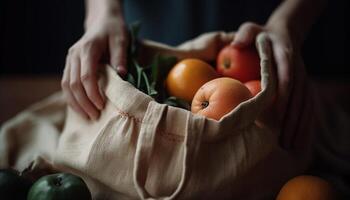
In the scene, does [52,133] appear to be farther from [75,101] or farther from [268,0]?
[268,0]

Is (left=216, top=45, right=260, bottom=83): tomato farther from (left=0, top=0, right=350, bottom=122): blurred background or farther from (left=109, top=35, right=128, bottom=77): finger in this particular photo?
(left=0, top=0, right=350, bottom=122): blurred background

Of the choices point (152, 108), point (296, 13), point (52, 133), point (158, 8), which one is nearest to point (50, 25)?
point (158, 8)

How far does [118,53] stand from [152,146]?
0.20 metres

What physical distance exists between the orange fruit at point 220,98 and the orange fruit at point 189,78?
52 mm

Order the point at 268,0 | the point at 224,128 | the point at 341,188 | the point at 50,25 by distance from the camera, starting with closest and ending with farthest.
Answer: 1. the point at 224,128
2. the point at 341,188
3. the point at 268,0
4. the point at 50,25

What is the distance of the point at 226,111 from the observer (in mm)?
480

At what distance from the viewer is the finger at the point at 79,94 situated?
1.84 feet

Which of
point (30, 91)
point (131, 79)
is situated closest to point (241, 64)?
point (131, 79)

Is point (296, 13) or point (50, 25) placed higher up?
point (296, 13)

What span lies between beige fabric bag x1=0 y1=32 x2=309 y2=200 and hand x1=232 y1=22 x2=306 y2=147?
0.09 feet

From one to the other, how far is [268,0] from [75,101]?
483mm

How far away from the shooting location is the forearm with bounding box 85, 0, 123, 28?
674mm

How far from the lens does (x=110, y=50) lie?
2.02 feet

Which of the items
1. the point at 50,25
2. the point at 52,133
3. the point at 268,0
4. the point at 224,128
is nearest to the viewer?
the point at 224,128
